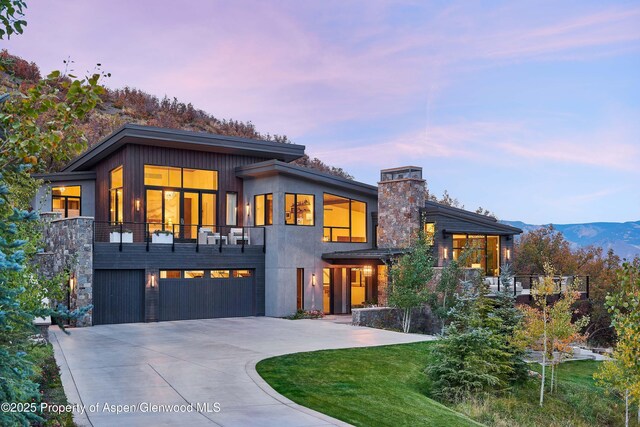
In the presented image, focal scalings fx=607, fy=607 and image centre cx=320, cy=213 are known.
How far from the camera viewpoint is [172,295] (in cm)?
2314

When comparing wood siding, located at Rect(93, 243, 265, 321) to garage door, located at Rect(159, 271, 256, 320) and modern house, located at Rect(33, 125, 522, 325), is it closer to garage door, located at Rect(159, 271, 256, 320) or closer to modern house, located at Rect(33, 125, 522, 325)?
modern house, located at Rect(33, 125, 522, 325)

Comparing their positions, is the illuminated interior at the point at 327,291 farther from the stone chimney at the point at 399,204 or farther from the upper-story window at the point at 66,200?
the upper-story window at the point at 66,200

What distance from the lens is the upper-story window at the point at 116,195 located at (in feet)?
83.4

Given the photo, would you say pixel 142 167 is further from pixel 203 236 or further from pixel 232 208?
pixel 232 208

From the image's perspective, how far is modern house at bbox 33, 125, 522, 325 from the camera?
22.5 metres

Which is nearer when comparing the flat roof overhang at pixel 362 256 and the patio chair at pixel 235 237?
the flat roof overhang at pixel 362 256

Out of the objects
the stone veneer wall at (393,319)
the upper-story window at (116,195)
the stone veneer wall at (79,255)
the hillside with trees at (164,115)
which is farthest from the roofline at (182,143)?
the hillside with trees at (164,115)

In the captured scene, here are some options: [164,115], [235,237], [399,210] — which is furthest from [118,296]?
[164,115]

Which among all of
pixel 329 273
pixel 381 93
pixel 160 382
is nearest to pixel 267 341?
pixel 160 382

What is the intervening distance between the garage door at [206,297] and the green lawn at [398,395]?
9.67m

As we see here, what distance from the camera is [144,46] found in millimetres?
45594

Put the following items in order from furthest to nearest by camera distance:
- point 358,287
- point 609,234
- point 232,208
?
1. point 609,234
2. point 358,287
3. point 232,208

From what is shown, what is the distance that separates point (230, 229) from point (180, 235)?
218 centimetres

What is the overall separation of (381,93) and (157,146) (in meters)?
18.4
